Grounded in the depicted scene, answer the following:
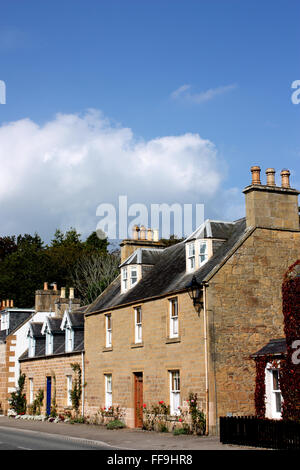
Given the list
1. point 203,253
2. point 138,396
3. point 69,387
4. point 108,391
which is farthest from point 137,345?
point 69,387

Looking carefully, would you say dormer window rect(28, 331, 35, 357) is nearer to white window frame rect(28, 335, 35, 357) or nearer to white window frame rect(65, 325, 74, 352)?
white window frame rect(28, 335, 35, 357)

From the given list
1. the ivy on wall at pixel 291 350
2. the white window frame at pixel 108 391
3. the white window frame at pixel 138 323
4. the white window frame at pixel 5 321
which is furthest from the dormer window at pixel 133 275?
the white window frame at pixel 5 321

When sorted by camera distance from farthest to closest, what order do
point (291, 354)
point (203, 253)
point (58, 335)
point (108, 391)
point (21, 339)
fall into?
point (21, 339)
point (58, 335)
point (108, 391)
point (203, 253)
point (291, 354)

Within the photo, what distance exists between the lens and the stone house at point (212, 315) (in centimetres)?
2305

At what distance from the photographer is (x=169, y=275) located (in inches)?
1117

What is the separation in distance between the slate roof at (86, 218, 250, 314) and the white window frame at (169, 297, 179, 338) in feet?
1.59

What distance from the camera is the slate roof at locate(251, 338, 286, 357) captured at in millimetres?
21469

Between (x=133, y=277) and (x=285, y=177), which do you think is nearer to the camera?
(x=285, y=177)

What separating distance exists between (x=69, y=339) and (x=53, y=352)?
8.04 ft

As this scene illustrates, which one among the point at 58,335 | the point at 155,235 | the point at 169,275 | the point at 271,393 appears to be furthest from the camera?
the point at 58,335

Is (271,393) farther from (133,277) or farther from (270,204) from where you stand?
(133,277)

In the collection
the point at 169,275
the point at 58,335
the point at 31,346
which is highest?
the point at 169,275
